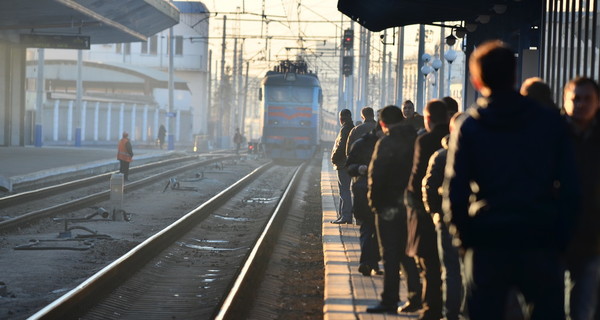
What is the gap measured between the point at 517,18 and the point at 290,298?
5856mm

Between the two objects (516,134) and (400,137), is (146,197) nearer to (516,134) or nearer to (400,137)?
(400,137)

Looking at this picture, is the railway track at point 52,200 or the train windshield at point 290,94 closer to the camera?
the railway track at point 52,200

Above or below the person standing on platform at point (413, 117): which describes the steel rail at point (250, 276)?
below

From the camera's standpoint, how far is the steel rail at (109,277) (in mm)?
9039

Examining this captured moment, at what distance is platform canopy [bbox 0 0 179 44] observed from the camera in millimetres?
33906

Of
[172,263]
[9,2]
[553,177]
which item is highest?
[9,2]

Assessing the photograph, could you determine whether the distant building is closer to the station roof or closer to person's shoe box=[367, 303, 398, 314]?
the station roof

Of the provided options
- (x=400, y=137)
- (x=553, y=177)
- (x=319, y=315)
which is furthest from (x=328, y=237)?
(x=553, y=177)

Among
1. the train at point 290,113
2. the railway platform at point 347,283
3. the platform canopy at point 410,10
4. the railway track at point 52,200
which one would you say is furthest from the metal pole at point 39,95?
the railway platform at point 347,283

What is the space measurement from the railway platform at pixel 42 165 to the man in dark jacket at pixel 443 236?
20228 mm

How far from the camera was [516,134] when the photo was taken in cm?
434

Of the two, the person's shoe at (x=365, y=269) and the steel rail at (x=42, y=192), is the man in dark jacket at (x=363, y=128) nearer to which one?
the person's shoe at (x=365, y=269)

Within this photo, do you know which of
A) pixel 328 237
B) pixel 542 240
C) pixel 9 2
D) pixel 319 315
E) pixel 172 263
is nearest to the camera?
pixel 542 240

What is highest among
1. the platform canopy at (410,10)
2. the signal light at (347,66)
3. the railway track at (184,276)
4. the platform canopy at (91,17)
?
the platform canopy at (91,17)
